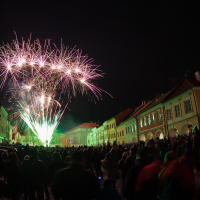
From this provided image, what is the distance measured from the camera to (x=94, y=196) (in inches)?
118

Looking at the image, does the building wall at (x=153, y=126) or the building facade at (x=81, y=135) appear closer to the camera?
the building wall at (x=153, y=126)

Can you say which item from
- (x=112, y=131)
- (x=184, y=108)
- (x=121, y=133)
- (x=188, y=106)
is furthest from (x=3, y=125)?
(x=188, y=106)

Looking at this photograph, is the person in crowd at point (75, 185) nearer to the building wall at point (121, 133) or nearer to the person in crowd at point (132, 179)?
the person in crowd at point (132, 179)

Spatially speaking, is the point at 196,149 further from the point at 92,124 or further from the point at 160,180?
the point at 92,124

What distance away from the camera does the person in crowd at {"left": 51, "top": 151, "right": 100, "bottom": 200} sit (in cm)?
296

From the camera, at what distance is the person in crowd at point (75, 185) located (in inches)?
116

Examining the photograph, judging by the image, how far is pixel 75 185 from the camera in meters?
2.98

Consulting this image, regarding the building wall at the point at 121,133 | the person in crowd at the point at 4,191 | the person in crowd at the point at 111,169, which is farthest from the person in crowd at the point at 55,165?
the building wall at the point at 121,133

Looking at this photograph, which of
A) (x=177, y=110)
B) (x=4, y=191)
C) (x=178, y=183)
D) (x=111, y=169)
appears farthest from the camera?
(x=177, y=110)

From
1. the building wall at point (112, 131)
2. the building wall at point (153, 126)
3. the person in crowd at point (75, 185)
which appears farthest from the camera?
the building wall at point (112, 131)

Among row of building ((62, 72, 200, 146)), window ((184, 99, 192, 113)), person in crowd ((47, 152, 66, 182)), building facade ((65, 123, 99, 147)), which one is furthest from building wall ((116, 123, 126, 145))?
building facade ((65, 123, 99, 147))

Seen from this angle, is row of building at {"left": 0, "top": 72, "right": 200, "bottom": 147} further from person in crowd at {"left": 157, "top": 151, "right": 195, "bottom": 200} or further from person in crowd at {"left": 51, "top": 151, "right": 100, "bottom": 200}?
person in crowd at {"left": 51, "top": 151, "right": 100, "bottom": 200}

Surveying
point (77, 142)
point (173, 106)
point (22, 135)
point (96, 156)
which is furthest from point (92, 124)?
point (96, 156)

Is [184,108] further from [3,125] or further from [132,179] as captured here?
[3,125]
